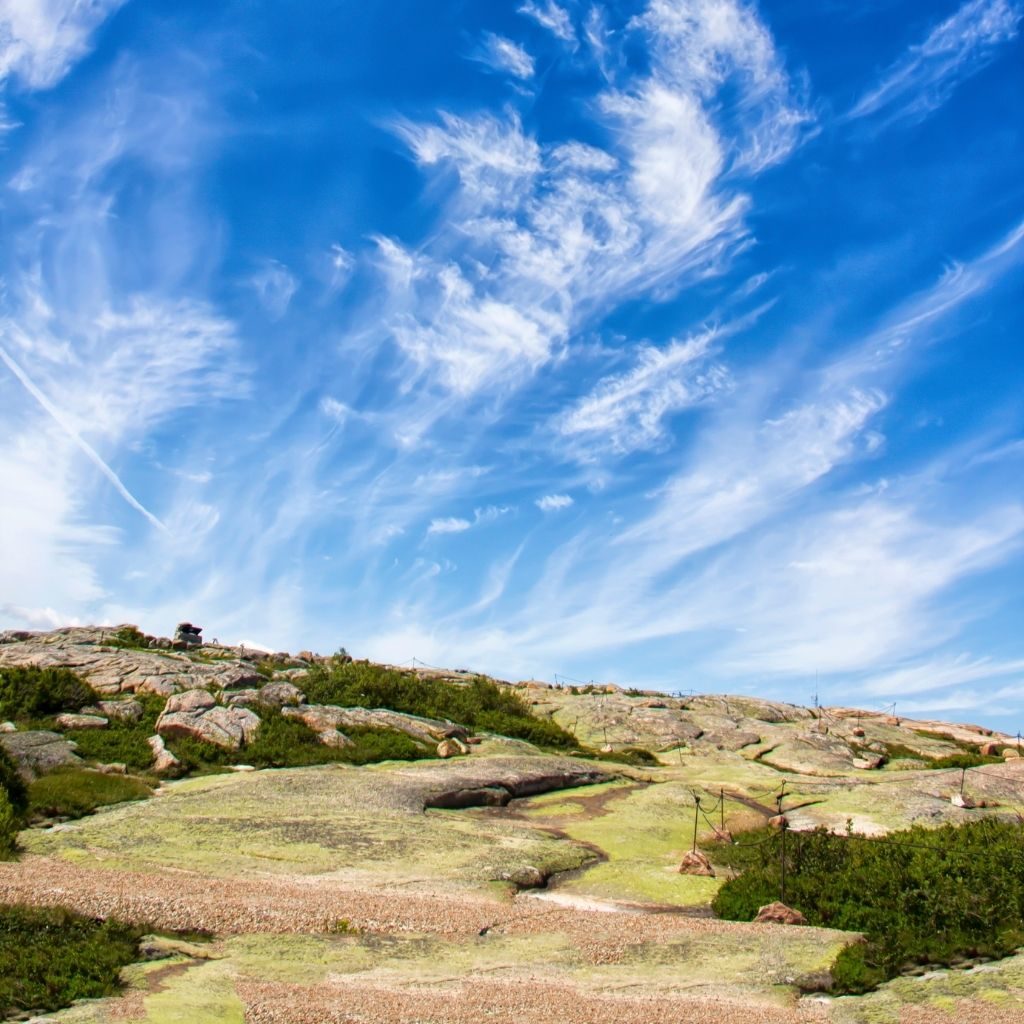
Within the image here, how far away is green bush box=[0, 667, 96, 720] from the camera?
3516 cm

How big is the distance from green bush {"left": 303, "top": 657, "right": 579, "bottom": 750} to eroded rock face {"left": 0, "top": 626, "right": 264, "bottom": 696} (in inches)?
152

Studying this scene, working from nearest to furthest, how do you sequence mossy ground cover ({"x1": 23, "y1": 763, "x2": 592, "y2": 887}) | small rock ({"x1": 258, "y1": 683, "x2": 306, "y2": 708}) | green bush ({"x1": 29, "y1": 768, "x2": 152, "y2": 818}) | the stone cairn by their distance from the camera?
mossy ground cover ({"x1": 23, "y1": 763, "x2": 592, "y2": 887})
green bush ({"x1": 29, "y1": 768, "x2": 152, "y2": 818})
small rock ({"x1": 258, "y1": 683, "x2": 306, "y2": 708})
the stone cairn

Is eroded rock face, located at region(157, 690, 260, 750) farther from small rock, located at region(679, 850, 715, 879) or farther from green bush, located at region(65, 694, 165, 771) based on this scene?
small rock, located at region(679, 850, 715, 879)

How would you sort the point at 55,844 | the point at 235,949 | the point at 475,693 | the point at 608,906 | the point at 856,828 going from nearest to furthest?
the point at 235,949, the point at 608,906, the point at 55,844, the point at 856,828, the point at 475,693

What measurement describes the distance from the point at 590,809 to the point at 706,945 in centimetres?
1352

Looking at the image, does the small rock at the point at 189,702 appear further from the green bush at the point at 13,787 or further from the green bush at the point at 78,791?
the green bush at the point at 13,787

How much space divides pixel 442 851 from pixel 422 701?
22823mm

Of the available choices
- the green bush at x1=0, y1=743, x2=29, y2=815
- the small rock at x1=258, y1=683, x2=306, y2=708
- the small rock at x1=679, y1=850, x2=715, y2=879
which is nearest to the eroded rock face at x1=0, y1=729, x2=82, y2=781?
the green bush at x1=0, y1=743, x2=29, y2=815

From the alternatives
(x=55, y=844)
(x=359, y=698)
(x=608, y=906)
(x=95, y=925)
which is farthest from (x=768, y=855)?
(x=359, y=698)

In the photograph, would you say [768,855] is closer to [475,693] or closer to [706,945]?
[706,945]

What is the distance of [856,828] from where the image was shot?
88.8ft

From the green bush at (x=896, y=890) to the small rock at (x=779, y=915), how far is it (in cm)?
45

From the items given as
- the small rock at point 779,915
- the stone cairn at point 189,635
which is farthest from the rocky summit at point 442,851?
the stone cairn at point 189,635

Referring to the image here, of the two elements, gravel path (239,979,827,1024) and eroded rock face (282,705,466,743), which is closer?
gravel path (239,979,827,1024)
